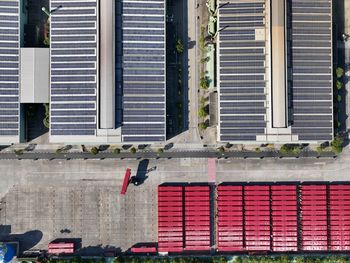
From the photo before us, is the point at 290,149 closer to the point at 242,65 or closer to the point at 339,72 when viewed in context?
the point at 339,72

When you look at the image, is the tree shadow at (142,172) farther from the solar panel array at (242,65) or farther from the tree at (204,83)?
the tree at (204,83)

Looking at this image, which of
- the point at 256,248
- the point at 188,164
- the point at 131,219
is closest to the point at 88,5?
the point at 188,164

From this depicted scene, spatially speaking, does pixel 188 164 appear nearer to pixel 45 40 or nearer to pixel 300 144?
pixel 300 144

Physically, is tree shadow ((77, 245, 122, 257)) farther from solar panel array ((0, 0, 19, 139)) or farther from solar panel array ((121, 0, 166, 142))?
solar panel array ((0, 0, 19, 139))

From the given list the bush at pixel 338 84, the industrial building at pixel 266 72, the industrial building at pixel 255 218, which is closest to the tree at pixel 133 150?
the industrial building at pixel 255 218

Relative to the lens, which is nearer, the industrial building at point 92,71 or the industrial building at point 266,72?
the industrial building at point 92,71
